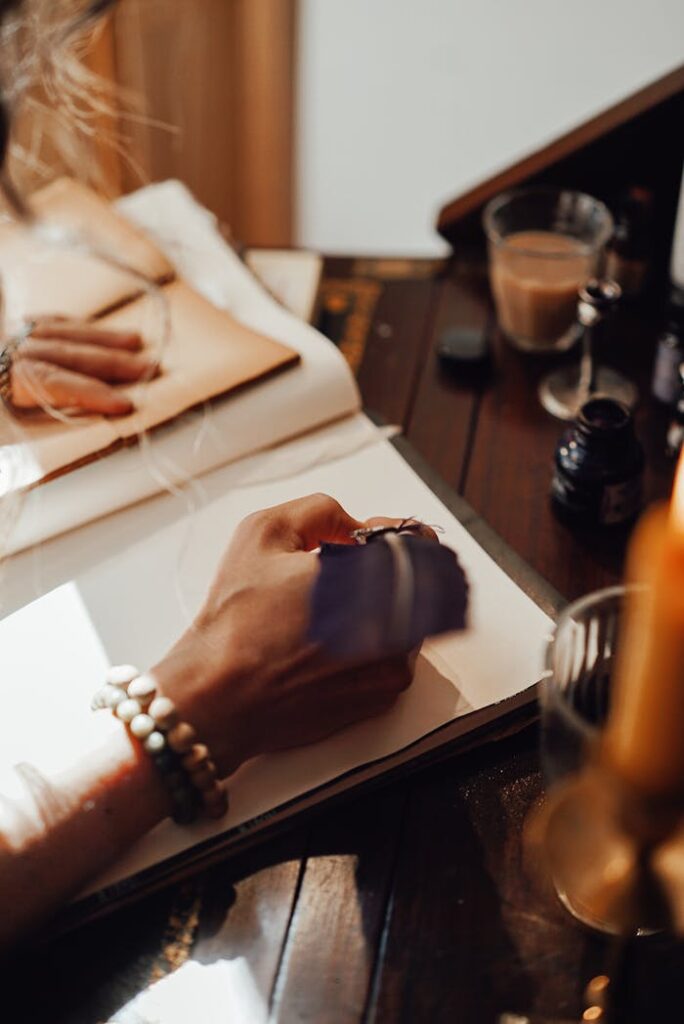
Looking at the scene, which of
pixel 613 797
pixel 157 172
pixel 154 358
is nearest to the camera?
pixel 613 797

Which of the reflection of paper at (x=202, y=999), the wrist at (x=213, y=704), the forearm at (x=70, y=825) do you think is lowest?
the reflection of paper at (x=202, y=999)

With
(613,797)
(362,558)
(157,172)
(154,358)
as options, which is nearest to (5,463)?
(154,358)

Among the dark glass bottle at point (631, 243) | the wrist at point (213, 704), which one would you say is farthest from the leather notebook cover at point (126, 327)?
the dark glass bottle at point (631, 243)

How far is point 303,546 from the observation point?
2.07 feet

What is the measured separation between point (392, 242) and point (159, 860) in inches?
52.8

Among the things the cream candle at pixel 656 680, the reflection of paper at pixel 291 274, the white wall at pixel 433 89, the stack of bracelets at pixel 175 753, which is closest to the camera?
the cream candle at pixel 656 680

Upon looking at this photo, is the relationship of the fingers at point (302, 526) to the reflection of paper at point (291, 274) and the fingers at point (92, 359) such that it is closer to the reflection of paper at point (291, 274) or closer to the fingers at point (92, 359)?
the fingers at point (92, 359)

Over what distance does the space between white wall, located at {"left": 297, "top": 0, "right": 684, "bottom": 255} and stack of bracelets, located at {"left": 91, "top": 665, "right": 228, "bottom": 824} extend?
1.08 m

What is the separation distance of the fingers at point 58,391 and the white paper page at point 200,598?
0.08 m

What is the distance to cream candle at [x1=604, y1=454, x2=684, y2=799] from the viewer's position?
32 cm

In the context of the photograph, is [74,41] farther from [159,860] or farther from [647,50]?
[647,50]

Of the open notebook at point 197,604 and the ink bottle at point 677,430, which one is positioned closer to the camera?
the open notebook at point 197,604

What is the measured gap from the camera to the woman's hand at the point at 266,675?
57cm

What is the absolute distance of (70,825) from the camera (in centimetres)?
54
